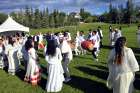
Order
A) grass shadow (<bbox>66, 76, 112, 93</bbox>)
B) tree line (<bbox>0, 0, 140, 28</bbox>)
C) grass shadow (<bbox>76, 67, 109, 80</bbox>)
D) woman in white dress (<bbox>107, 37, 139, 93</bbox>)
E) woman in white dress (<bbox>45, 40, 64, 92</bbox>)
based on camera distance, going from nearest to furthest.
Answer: woman in white dress (<bbox>107, 37, 139, 93</bbox>) → grass shadow (<bbox>66, 76, 112, 93</bbox>) → woman in white dress (<bbox>45, 40, 64, 92</bbox>) → grass shadow (<bbox>76, 67, 109, 80</bbox>) → tree line (<bbox>0, 0, 140, 28</bbox>)

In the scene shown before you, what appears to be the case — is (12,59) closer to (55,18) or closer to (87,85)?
(87,85)

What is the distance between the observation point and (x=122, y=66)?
10.4 meters

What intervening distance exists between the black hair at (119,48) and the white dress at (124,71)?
139 mm

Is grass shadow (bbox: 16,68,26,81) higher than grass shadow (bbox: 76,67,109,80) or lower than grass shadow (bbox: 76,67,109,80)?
lower

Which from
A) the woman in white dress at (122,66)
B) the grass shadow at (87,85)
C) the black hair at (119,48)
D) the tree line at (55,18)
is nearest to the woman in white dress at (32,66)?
the grass shadow at (87,85)

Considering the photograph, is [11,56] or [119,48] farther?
[11,56]

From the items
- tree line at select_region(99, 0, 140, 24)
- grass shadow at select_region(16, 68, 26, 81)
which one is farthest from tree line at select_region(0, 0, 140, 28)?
grass shadow at select_region(16, 68, 26, 81)

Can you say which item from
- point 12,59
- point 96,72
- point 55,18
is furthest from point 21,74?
point 55,18

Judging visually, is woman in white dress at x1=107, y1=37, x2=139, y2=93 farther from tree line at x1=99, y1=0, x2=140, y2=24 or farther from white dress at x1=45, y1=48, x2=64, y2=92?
tree line at x1=99, y1=0, x2=140, y2=24

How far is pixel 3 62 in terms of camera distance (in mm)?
21359

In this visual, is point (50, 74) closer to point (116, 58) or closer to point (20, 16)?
point (116, 58)

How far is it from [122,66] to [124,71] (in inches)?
7.0

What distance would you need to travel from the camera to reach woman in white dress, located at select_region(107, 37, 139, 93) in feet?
33.3

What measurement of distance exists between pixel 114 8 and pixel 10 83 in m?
131
